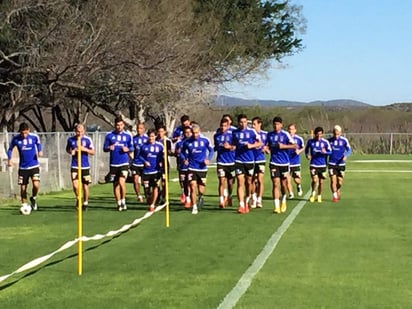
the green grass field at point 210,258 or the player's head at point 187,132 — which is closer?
the green grass field at point 210,258

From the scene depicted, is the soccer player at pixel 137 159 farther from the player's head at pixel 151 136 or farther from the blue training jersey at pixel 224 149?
the blue training jersey at pixel 224 149

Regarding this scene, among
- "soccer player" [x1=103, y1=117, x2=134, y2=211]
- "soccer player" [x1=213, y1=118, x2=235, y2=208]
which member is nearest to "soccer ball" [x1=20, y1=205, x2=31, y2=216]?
"soccer player" [x1=103, y1=117, x2=134, y2=211]

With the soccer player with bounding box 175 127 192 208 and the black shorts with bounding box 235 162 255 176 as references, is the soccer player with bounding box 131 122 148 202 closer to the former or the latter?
the soccer player with bounding box 175 127 192 208

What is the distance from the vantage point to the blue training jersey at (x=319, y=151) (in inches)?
836

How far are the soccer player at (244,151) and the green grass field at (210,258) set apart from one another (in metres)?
0.76

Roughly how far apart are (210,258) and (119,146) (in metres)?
7.71

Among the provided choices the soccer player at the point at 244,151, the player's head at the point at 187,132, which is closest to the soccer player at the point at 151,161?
the player's head at the point at 187,132

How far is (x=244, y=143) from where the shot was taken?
61.3 feet

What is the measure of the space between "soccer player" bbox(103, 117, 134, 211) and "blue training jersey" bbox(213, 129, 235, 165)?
196cm

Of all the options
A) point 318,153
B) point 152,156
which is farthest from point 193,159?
point 318,153

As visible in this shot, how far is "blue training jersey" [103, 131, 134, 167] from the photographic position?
1953 centimetres

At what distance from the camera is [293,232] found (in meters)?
15.2

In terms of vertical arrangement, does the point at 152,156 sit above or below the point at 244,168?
above

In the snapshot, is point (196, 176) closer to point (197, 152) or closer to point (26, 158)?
point (197, 152)
